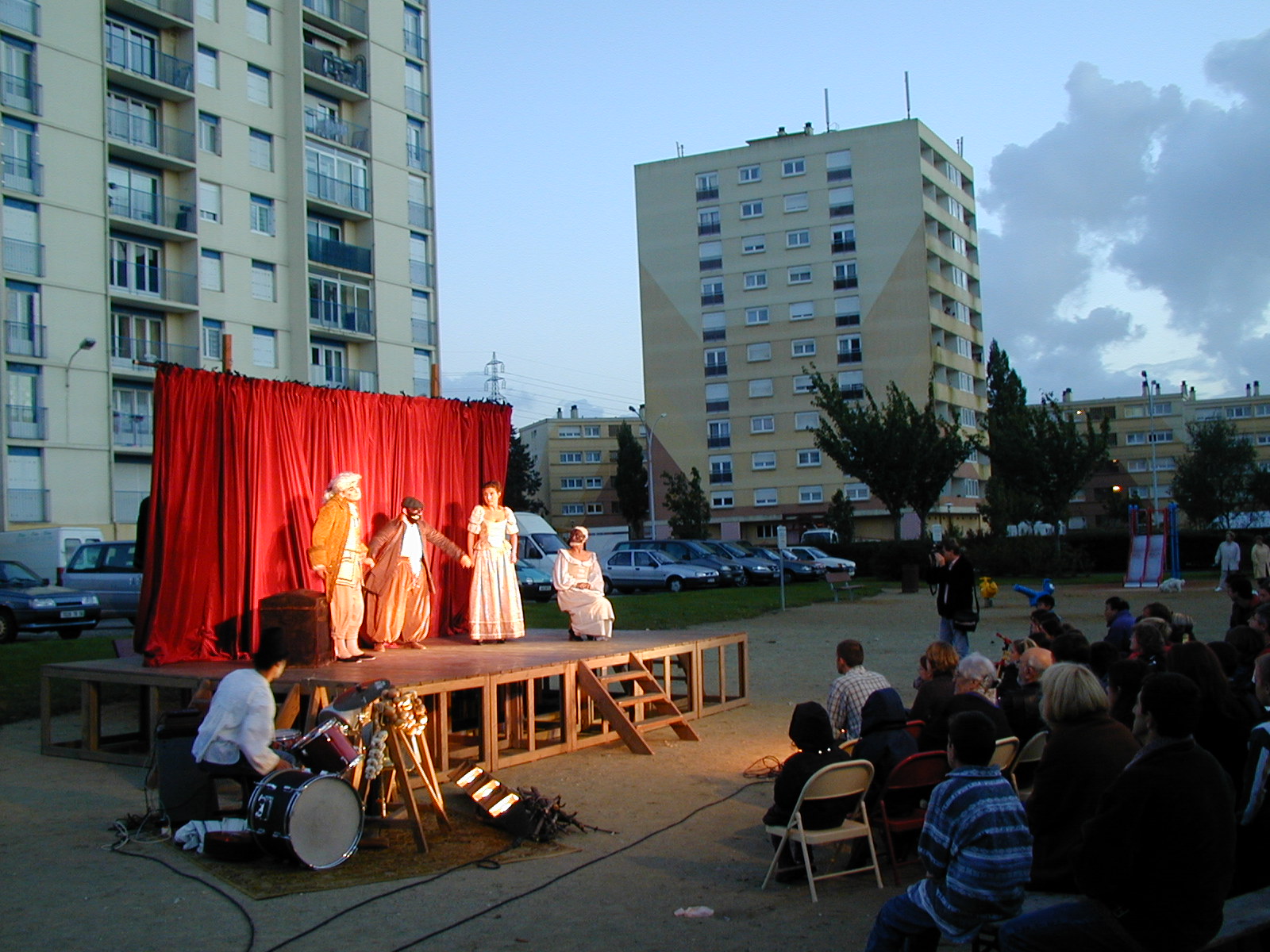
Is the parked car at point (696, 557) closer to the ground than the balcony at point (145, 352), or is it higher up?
closer to the ground

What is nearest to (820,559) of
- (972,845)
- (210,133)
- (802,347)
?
(210,133)

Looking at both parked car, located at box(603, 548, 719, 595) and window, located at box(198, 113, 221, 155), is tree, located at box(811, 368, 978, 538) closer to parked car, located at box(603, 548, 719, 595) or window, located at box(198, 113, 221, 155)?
parked car, located at box(603, 548, 719, 595)

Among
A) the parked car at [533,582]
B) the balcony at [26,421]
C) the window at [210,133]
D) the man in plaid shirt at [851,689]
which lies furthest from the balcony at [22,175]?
the man in plaid shirt at [851,689]

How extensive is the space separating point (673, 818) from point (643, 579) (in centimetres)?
2584

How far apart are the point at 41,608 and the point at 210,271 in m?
Result: 19.0

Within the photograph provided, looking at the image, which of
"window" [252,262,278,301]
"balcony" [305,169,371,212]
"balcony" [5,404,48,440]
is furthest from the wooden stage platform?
"balcony" [305,169,371,212]

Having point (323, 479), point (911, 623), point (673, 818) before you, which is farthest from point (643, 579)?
point (673, 818)

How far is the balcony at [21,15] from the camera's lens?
31.3 m

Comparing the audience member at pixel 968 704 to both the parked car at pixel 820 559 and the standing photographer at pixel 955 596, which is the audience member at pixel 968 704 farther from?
the parked car at pixel 820 559

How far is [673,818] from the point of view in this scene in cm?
758

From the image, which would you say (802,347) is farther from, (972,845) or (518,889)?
(972,845)

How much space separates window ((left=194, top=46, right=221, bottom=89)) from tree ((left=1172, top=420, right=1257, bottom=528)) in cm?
5111

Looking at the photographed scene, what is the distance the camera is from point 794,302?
211 feet

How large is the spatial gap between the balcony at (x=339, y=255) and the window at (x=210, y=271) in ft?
11.1
